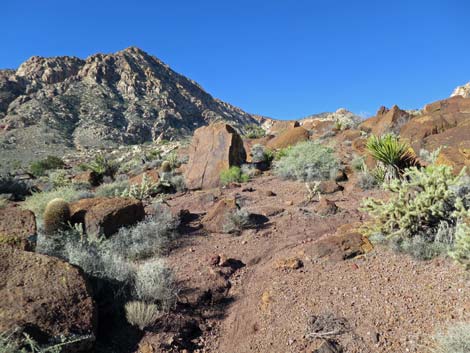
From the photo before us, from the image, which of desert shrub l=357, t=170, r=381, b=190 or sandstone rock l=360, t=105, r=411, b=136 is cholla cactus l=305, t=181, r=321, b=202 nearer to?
desert shrub l=357, t=170, r=381, b=190

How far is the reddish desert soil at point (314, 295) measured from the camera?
3986 millimetres

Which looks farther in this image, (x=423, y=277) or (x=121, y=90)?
(x=121, y=90)

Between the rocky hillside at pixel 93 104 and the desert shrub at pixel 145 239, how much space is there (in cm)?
3389

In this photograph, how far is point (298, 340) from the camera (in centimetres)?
413

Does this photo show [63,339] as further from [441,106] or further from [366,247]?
[441,106]

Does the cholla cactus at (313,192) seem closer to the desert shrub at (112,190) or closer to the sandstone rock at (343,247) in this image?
the sandstone rock at (343,247)

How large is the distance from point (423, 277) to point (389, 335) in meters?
1.19

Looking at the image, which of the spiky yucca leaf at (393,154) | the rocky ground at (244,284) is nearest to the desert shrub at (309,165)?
the spiky yucca leaf at (393,154)

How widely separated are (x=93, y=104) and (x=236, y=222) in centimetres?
5630

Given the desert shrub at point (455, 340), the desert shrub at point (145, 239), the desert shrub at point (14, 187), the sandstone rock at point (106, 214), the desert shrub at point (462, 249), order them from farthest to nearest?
1. the desert shrub at point (14, 187)
2. the sandstone rock at point (106, 214)
3. the desert shrub at point (145, 239)
4. the desert shrub at point (462, 249)
5. the desert shrub at point (455, 340)

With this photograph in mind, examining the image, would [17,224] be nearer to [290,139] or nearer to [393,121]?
[393,121]

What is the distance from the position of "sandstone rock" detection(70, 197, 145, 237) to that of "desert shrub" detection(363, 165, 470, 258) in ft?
15.2

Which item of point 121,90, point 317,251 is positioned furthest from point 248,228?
point 121,90

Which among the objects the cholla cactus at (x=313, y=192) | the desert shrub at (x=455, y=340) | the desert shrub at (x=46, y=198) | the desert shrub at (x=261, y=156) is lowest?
the desert shrub at (x=455, y=340)
